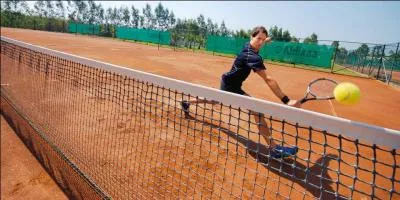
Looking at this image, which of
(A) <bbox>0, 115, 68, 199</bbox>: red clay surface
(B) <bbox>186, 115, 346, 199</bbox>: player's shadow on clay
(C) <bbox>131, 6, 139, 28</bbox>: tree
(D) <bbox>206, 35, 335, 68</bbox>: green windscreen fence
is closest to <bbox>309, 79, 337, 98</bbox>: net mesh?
(B) <bbox>186, 115, 346, 199</bbox>: player's shadow on clay

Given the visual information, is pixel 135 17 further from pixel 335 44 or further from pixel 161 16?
pixel 335 44

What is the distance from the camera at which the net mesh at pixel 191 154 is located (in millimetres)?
3480

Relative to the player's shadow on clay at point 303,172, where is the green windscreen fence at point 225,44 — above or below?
above

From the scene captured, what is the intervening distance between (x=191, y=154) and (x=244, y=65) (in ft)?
5.15

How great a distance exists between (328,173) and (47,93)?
6887 millimetres

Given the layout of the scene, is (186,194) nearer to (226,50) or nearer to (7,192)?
(7,192)

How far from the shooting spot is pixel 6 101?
846 cm

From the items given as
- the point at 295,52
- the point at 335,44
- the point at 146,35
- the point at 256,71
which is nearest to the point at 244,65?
the point at 256,71

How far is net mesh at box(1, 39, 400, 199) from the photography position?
348cm

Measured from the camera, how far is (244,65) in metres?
4.48

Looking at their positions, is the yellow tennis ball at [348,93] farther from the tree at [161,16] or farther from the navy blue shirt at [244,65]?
the tree at [161,16]

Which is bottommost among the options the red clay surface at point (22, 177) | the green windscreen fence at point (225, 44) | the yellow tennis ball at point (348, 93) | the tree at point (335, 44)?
the red clay surface at point (22, 177)

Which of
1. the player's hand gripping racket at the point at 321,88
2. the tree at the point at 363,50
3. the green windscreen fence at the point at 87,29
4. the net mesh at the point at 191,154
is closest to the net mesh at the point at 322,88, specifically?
the player's hand gripping racket at the point at 321,88

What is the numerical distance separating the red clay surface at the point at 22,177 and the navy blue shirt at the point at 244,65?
3193 mm
